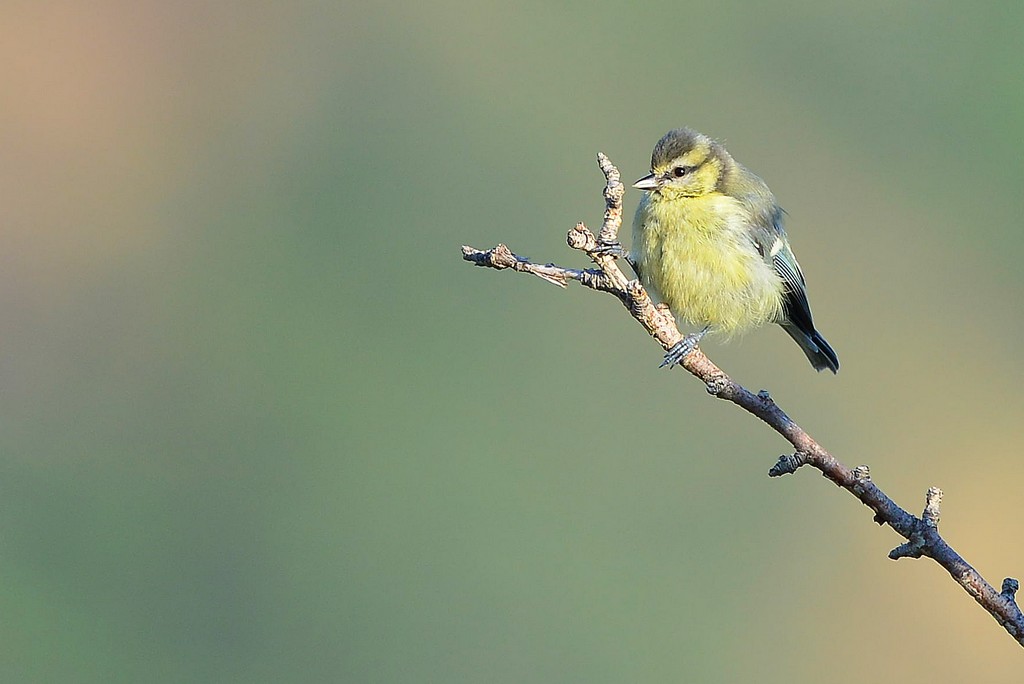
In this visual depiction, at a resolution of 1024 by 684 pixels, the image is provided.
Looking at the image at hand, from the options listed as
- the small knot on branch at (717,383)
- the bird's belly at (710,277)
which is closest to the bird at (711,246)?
the bird's belly at (710,277)

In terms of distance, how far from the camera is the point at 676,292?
3.60 metres

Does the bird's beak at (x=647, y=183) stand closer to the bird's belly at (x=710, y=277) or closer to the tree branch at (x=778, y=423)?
the bird's belly at (x=710, y=277)

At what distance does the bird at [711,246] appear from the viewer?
3635 millimetres

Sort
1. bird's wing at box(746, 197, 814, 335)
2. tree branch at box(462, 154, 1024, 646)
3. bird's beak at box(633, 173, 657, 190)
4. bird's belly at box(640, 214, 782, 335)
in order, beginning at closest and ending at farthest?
tree branch at box(462, 154, 1024, 646) → bird's belly at box(640, 214, 782, 335) → bird's beak at box(633, 173, 657, 190) → bird's wing at box(746, 197, 814, 335)

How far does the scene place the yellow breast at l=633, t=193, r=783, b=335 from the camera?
143 inches

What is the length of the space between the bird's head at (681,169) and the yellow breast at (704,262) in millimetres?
30

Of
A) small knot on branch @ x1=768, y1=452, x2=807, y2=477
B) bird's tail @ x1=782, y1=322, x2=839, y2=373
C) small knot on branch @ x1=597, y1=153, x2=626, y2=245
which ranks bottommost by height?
small knot on branch @ x1=768, y1=452, x2=807, y2=477

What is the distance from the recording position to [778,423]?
206cm

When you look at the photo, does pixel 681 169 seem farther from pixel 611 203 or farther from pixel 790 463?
pixel 790 463

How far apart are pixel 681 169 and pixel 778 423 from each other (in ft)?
6.17

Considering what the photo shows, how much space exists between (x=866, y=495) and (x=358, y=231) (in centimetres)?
790

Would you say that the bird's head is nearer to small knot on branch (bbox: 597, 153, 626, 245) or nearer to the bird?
the bird

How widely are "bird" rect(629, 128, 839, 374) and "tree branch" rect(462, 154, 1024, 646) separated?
1404 millimetres

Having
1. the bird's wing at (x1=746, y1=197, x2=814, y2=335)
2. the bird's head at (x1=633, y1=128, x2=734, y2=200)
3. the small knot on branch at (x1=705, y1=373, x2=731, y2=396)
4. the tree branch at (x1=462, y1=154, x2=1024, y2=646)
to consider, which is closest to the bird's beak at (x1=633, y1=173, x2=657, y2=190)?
the bird's head at (x1=633, y1=128, x2=734, y2=200)
